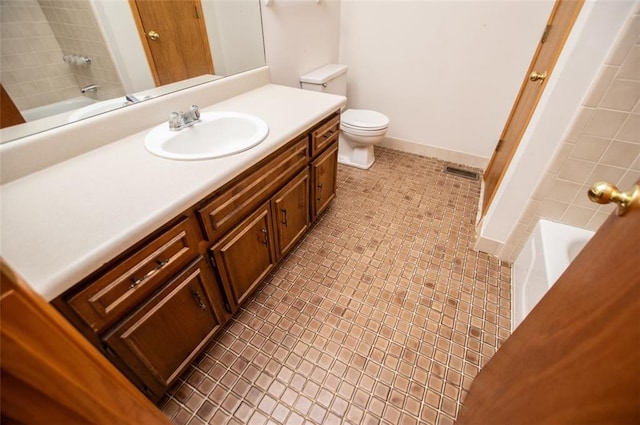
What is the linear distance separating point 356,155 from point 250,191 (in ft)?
5.32

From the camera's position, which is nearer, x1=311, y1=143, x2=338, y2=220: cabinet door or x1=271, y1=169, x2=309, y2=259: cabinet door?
x1=271, y1=169, x2=309, y2=259: cabinet door

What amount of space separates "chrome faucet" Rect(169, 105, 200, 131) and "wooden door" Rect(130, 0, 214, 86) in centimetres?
21

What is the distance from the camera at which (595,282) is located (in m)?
0.48

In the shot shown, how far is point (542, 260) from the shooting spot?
4.19 ft

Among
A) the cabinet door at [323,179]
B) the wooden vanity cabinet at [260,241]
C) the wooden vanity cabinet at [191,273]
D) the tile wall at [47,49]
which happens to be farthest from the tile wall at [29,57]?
the cabinet door at [323,179]

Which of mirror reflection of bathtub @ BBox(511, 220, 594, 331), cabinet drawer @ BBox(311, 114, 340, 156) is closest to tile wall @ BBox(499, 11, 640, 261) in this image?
mirror reflection of bathtub @ BBox(511, 220, 594, 331)

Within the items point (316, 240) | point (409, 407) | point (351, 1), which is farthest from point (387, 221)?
point (351, 1)

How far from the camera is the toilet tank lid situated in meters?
2.14

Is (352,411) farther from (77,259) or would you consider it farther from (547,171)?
(547,171)

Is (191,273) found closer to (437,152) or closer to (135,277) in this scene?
(135,277)

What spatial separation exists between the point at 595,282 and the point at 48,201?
51.9 inches

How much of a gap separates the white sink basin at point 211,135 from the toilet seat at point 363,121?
45.7 inches

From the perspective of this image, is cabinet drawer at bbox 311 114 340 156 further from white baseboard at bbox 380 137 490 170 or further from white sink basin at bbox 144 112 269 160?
white baseboard at bbox 380 137 490 170

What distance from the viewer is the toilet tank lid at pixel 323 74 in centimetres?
214
